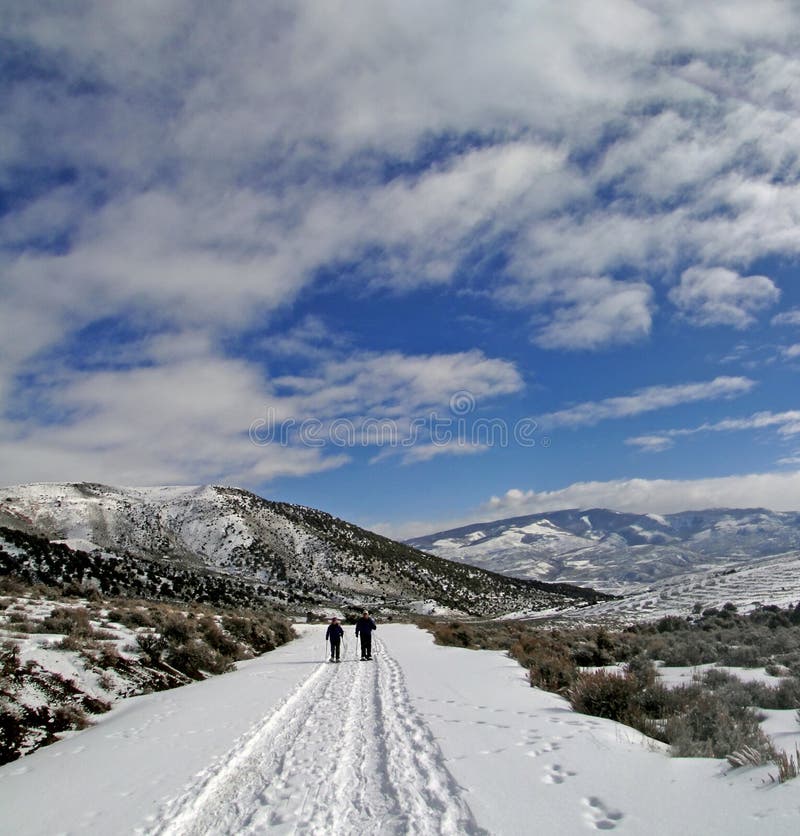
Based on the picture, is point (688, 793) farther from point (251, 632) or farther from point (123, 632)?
point (251, 632)

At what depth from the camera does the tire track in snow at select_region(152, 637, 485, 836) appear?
5.11m

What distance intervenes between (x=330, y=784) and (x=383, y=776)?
58cm

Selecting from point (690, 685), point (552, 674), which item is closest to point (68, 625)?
point (552, 674)

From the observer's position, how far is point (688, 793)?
5219mm

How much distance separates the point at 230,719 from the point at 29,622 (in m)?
8.24

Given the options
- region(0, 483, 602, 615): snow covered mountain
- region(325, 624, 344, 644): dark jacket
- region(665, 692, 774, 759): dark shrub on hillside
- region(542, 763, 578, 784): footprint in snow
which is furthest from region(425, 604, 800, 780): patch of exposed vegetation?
region(0, 483, 602, 615): snow covered mountain

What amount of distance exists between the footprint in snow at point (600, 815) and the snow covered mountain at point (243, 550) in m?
55.4

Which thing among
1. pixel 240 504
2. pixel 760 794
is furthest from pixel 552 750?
pixel 240 504

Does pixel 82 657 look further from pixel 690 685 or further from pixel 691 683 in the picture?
pixel 691 683

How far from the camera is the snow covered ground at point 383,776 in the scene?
494 cm

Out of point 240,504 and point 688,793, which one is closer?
point 688,793

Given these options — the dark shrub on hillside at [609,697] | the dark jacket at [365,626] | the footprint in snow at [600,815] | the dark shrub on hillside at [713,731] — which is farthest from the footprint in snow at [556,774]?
the dark jacket at [365,626]

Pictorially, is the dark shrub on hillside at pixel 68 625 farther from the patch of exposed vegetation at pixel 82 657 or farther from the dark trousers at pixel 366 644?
the dark trousers at pixel 366 644

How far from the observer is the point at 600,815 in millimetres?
4926
